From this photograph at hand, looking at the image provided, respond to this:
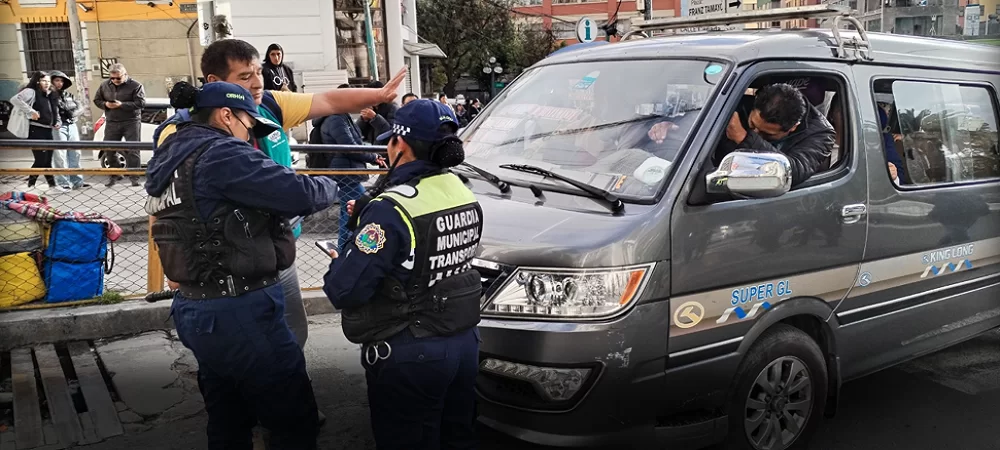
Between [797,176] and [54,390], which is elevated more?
[797,176]

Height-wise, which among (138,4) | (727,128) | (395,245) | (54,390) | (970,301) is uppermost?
(138,4)

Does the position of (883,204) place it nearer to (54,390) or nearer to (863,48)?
(863,48)

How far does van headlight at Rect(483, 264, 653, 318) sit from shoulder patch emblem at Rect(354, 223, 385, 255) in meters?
0.68

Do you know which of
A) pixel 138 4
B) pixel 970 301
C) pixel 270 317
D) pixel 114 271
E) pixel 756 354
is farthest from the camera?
pixel 138 4

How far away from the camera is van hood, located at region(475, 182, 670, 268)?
312 cm

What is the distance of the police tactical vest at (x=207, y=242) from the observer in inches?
114

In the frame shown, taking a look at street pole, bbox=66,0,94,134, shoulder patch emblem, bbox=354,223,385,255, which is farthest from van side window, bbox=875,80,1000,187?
street pole, bbox=66,0,94,134

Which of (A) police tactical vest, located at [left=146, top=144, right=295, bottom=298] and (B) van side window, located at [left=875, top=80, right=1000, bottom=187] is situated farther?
(B) van side window, located at [left=875, top=80, right=1000, bottom=187]

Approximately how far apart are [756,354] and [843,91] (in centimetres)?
141

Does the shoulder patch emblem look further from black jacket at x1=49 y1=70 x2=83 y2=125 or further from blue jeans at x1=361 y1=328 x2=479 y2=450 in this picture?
black jacket at x1=49 y1=70 x2=83 y2=125

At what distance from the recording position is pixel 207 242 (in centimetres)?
291

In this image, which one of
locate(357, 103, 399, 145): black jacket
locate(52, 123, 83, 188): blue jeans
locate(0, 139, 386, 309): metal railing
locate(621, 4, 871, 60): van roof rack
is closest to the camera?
locate(621, 4, 871, 60): van roof rack

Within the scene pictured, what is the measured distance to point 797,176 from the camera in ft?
12.1

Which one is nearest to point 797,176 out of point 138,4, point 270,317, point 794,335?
point 794,335
